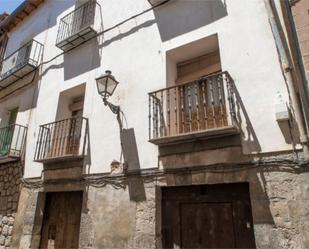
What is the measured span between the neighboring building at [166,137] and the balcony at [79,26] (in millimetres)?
39

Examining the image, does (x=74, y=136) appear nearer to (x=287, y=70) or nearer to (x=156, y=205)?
(x=156, y=205)

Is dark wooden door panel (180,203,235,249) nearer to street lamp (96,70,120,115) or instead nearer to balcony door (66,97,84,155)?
street lamp (96,70,120,115)

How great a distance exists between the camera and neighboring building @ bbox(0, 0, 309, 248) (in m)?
3.05

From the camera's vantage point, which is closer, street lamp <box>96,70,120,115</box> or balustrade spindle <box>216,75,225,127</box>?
balustrade spindle <box>216,75,225,127</box>

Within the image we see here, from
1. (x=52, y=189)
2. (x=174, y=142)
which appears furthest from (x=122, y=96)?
(x=52, y=189)

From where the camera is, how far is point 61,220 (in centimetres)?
529

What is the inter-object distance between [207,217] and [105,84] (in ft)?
9.39

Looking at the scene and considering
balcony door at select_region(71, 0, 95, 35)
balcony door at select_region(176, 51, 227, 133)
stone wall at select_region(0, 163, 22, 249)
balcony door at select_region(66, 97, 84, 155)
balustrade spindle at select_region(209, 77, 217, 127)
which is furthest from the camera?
balcony door at select_region(71, 0, 95, 35)

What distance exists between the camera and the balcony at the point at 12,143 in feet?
21.2

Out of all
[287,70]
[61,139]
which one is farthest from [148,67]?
[61,139]

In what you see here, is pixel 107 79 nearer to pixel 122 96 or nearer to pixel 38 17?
pixel 122 96

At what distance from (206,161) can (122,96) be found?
223 centimetres

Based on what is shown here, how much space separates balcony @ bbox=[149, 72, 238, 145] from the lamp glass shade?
84cm

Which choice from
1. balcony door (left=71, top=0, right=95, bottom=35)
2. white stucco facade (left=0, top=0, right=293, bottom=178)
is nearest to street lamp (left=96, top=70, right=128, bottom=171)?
white stucco facade (left=0, top=0, right=293, bottom=178)
